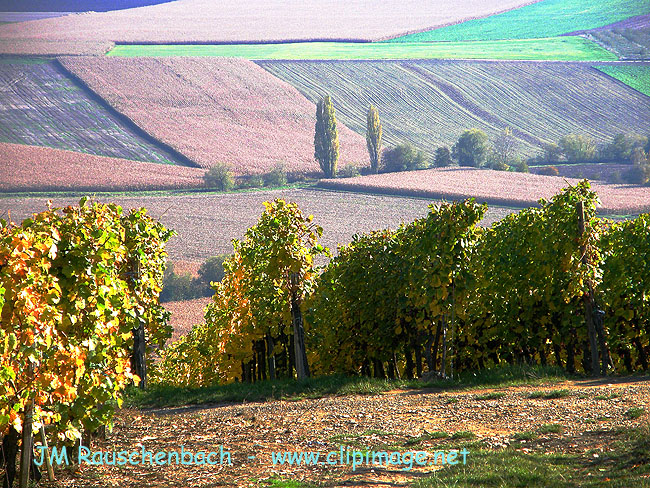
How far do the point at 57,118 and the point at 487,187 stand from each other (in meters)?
56.6

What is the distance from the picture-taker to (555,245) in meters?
17.1

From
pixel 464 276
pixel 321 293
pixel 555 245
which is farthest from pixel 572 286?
pixel 321 293

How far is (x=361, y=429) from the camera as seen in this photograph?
11.3 meters

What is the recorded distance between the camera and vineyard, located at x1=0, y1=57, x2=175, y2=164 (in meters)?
90.3

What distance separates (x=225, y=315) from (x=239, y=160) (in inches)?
2878

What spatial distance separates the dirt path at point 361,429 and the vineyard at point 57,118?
79.0 meters

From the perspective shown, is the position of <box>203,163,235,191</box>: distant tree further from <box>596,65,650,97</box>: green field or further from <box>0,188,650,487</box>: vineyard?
<box>596,65,650,97</box>: green field

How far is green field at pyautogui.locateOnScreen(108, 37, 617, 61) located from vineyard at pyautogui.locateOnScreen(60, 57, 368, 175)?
5.90 m

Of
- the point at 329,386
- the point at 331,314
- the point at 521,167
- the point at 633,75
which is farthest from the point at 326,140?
the point at 329,386

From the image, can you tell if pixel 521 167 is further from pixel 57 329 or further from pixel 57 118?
pixel 57 329

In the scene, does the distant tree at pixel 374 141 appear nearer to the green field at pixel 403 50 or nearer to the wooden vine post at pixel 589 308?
the green field at pixel 403 50

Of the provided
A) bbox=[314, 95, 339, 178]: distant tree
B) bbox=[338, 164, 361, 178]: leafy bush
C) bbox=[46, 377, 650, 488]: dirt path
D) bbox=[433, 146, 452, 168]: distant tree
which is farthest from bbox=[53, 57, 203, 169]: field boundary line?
bbox=[46, 377, 650, 488]: dirt path

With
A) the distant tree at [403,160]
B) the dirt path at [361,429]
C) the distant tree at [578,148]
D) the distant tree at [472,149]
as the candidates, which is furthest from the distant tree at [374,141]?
the dirt path at [361,429]

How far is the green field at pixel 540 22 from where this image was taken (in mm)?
137625
